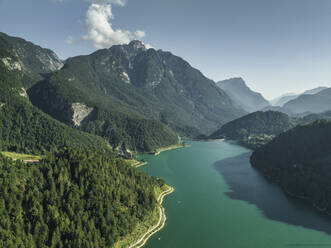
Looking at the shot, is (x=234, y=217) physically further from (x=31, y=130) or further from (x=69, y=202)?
(x=31, y=130)

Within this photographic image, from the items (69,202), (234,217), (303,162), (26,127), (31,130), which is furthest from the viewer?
(26,127)

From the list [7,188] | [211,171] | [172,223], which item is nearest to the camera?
[7,188]

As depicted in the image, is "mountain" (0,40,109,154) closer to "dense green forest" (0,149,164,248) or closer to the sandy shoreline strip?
"dense green forest" (0,149,164,248)

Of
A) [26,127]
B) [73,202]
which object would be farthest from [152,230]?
[26,127]

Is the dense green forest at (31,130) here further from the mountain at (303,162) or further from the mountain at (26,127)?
the mountain at (303,162)

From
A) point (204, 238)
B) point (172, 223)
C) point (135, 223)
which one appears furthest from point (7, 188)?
point (204, 238)

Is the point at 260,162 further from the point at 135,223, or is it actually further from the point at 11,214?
the point at 11,214

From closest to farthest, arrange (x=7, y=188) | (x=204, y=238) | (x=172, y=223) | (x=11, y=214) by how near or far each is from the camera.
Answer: (x=11, y=214), (x=7, y=188), (x=204, y=238), (x=172, y=223)

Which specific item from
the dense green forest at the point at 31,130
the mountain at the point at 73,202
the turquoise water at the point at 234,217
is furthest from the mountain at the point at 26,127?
the mountain at the point at 73,202
